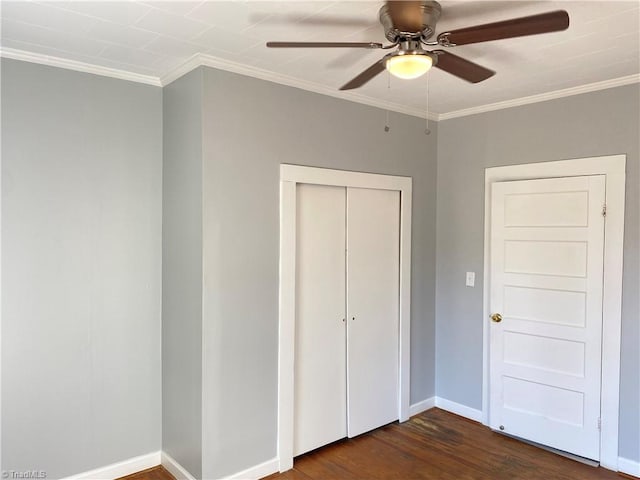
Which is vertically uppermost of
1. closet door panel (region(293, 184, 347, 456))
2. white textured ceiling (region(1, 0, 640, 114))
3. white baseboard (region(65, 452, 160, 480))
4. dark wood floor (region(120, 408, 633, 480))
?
white textured ceiling (region(1, 0, 640, 114))

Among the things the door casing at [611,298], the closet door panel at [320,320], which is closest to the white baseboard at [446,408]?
the closet door panel at [320,320]

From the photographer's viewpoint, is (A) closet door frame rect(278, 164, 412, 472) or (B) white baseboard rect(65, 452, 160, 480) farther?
→ (A) closet door frame rect(278, 164, 412, 472)

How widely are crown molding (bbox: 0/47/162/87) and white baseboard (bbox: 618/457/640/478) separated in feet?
13.1

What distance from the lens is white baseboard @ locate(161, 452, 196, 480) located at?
2.84 m

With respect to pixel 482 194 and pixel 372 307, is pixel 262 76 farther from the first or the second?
pixel 482 194

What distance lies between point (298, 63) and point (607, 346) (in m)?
2.76

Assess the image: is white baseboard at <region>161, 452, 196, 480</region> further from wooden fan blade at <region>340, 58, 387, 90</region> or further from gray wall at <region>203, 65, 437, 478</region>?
wooden fan blade at <region>340, 58, 387, 90</region>

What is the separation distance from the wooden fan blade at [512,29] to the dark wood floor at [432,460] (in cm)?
261

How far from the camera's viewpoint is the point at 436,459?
126 inches

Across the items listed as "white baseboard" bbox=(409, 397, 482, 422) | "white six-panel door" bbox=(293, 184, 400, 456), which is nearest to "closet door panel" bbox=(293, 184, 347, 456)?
"white six-panel door" bbox=(293, 184, 400, 456)

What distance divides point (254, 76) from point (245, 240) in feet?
3.40

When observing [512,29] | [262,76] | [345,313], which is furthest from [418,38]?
[345,313]

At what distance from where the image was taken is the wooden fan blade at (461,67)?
6.41 feet

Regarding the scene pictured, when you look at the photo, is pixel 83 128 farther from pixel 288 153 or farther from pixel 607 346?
pixel 607 346
